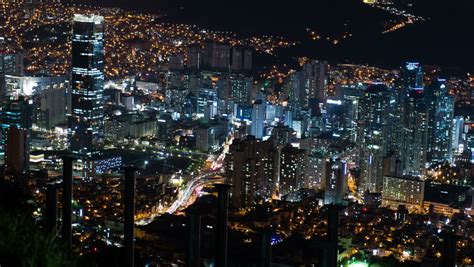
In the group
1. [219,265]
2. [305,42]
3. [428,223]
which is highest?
[305,42]

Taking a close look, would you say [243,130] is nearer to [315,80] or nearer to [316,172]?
[315,80]

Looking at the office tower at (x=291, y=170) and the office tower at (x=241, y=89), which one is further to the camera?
the office tower at (x=241, y=89)

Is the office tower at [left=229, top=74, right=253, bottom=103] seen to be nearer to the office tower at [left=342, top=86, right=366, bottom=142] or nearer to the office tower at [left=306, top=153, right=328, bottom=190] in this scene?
the office tower at [left=342, top=86, right=366, bottom=142]

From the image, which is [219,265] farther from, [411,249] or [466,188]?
[466,188]

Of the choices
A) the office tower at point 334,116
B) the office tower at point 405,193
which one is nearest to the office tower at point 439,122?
the office tower at point 334,116

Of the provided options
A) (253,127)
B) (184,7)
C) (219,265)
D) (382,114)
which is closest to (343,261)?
(219,265)

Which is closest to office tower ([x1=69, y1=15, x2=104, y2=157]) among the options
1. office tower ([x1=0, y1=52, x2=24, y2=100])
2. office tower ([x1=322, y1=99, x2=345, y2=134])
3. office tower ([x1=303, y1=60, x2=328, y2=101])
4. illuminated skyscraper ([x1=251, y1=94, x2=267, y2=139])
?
illuminated skyscraper ([x1=251, y1=94, x2=267, y2=139])

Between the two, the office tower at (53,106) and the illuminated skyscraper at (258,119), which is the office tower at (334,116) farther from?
the office tower at (53,106)
